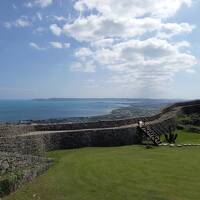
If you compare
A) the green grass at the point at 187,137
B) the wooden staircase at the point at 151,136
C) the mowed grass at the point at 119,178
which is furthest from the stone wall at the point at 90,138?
the green grass at the point at 187,137

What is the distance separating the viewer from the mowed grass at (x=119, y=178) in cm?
1379

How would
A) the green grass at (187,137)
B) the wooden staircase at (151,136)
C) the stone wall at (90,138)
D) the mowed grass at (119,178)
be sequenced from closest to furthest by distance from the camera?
1. the mowed grass at (119,178)
2. the stone wall at (90,138)
3. the wooden staircase at (151,136)
4. the green grass at (187,137)

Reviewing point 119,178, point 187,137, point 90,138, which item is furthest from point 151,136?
point 119,178

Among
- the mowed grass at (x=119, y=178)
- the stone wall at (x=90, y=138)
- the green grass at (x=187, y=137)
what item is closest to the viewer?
the mowed grass at (x=119, y=178)

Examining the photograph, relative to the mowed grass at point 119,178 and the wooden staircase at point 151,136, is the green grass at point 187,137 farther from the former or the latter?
the mowed grass at point 119,178

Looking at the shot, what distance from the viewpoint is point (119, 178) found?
622 inches

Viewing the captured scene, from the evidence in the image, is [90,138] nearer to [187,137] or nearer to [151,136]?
[151,136]

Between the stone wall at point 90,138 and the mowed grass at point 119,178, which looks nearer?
the mowed grass at point 119,178

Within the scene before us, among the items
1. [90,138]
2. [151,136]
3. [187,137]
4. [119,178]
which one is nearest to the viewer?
[119,178]

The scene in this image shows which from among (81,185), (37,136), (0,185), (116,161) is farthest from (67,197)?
(37,136)

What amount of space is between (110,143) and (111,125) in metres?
3.14

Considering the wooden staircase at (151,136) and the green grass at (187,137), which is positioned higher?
the wooden staircase at (151,136)

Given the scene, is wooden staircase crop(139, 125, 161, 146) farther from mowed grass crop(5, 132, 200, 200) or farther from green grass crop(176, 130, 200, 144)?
mowed grass crop(5, 132, 200, 200)

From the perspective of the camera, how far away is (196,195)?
1338 cm
